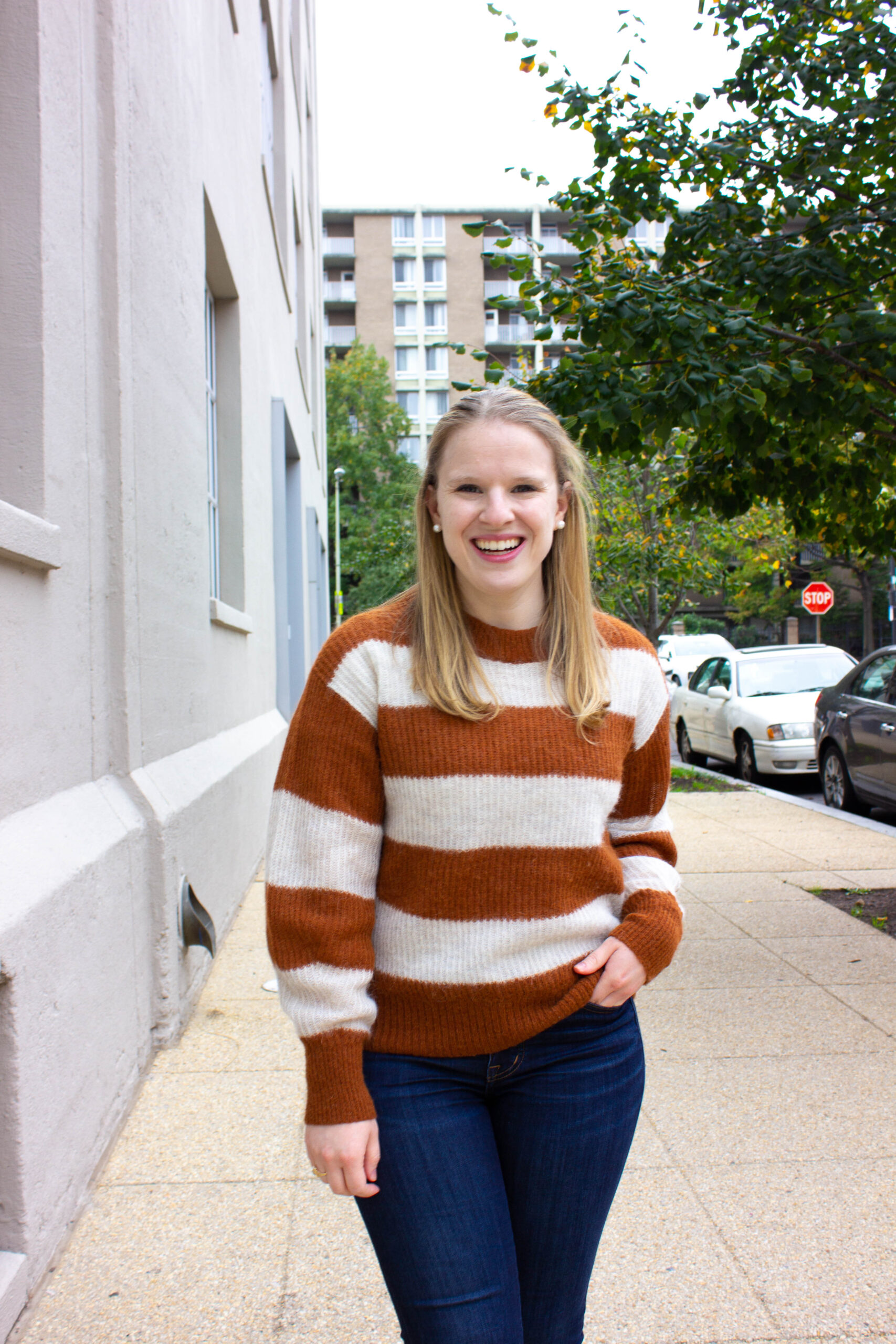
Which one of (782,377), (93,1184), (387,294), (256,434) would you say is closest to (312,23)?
(256,434)

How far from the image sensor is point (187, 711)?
4688mm

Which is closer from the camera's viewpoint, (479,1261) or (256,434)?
(479,1261)

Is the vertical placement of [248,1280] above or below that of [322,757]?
below

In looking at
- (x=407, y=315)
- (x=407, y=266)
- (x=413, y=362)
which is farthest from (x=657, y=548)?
(x=407, y=266)

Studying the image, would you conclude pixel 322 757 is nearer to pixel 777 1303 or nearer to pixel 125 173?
pixel 777 1303

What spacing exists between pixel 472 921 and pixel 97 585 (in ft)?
7.25

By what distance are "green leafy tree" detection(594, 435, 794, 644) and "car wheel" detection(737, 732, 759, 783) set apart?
1.96 m

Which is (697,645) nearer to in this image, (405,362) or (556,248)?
(405,362)

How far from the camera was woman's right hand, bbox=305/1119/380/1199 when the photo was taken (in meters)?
1.46

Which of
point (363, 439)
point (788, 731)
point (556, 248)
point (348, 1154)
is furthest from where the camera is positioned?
point (556, 248)

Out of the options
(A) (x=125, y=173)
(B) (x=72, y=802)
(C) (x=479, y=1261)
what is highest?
(A) (x=125, y=173)

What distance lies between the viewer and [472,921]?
156 cm

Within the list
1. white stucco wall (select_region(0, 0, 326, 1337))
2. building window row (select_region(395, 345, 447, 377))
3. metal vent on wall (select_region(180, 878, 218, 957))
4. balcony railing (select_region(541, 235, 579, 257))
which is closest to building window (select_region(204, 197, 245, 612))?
white stucco wall (select_region(0, 0, 326, 1337))

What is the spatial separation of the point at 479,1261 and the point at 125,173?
3.34 meters
